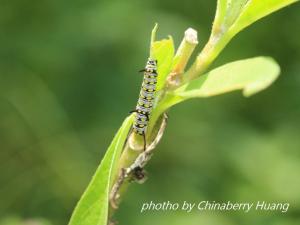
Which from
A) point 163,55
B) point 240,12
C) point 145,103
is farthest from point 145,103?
point 240,12

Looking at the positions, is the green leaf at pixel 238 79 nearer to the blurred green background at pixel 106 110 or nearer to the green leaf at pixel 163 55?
the green leaf at pixel 163 55

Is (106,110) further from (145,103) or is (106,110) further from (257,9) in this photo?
(257,9)

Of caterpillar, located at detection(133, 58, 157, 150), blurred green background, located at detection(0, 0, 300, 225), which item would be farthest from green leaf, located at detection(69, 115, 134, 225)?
blurred green background, located at detection(0, 0, 300, 225)

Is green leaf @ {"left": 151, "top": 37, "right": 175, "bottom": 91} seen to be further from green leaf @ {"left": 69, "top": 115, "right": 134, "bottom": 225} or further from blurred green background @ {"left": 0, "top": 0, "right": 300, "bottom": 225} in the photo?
blurred green background @ {"left": 0, "top": 0, "right": 300, "bottom": 225}

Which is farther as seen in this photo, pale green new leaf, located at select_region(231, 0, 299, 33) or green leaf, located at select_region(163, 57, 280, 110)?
pale green new leaf, located at select_region(231, 0, 299, 33)

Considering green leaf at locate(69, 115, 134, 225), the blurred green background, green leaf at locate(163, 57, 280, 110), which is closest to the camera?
green leaf at locate(163, 57, 280, 110)

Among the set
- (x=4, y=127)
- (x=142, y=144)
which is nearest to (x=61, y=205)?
(x=4, y=127)

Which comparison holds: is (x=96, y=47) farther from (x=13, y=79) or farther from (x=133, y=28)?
(x=13, y=79)
